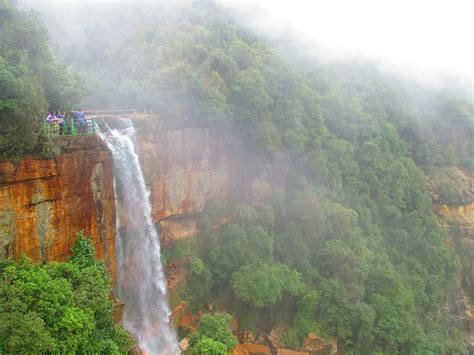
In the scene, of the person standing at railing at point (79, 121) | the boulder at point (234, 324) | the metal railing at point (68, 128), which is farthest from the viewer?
the boulder at point (234, 324)

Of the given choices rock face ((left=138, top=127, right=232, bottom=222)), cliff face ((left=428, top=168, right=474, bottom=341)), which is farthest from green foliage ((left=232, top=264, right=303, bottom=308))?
cliff face ((left=428, top=168, right=474, bottom=341))

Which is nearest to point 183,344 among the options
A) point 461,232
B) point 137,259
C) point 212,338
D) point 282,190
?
point 212,338

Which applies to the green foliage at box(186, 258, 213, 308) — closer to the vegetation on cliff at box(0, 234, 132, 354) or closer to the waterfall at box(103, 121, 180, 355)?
the waterfall at box(103, 121, 180, 355)

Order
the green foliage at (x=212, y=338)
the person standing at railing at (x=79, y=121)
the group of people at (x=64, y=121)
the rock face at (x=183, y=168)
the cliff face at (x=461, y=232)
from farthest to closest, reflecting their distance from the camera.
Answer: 1. the cliff face at (x=461, y=232)
2. the rock face at (x=183, y=168)
3. the green foliage at (x=212, y=338)
4. the person standing at railing at (x=79, y=121)
5. the group of people at (x=64, y=121)

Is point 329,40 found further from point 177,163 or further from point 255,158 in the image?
point 177,163

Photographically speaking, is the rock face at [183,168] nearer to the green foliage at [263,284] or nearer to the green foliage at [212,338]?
the green foliage at [263,284]

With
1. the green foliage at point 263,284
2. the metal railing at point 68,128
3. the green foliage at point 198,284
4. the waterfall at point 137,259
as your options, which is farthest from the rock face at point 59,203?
the green foliage at point 263,284

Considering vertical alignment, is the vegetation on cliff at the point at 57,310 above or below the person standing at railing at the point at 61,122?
below
